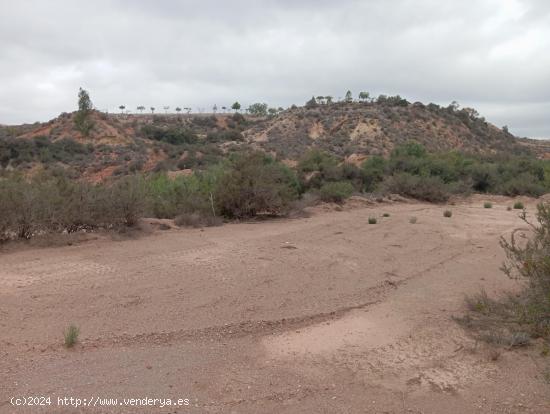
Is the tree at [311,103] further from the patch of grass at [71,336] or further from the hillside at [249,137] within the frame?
the patch of grass at [71,336]

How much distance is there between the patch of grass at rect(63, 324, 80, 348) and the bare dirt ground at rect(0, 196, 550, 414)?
9cm

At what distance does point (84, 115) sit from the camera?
59719 mm

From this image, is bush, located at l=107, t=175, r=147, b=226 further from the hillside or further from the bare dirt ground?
the hillside

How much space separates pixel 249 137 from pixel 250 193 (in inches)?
1977

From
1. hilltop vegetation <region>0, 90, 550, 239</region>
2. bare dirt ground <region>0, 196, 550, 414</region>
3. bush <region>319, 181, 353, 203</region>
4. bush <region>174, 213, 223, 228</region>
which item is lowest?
bare dirt ground <region>0, 196, 550, 414</region>

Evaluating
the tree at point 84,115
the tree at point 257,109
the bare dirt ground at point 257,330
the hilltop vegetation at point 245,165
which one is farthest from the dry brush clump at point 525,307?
the tree at point 257,109

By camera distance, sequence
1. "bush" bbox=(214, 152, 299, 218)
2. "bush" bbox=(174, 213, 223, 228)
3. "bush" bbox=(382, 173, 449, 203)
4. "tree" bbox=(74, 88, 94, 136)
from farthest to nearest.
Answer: "tree" bbox=(74, 88, 94, 136)
"bush" bbox=(382, 173, 449, 203)
"bush" bbox=(214, 152, 299, 218)
"bush" bbox=(174, 213, 223, 228)

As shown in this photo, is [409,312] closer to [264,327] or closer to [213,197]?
[264,327]

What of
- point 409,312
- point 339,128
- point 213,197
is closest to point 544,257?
point 409,312

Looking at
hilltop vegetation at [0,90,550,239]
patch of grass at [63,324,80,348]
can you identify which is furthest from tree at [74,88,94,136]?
patch of grass at [63,324,80,348]

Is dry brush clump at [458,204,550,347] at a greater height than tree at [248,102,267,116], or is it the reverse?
tree at [248,102,267,116]

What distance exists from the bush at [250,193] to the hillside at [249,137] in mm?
24499

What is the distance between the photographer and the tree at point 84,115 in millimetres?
58219

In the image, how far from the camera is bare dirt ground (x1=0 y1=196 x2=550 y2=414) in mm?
5547
